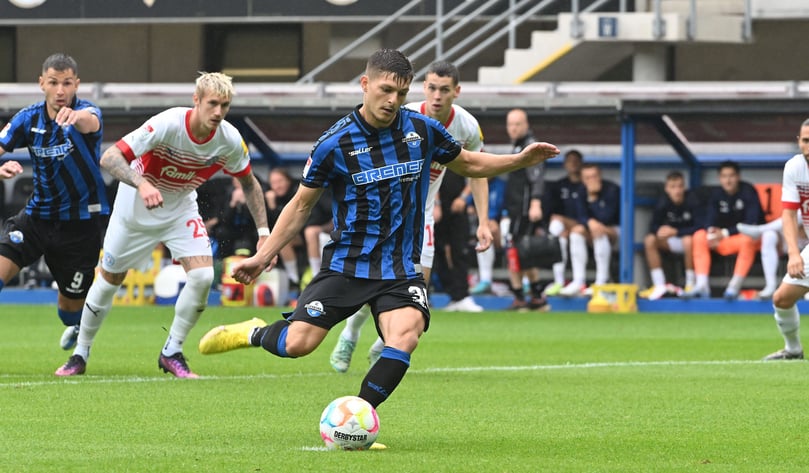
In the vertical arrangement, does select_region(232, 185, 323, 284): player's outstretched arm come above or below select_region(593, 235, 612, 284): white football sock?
above

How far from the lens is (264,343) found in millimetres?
8133

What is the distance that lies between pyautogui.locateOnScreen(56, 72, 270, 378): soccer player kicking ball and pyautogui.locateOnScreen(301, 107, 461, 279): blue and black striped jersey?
2.62 m

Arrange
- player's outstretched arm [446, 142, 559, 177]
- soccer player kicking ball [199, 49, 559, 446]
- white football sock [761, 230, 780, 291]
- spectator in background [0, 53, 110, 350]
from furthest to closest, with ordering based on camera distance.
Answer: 1. white football sock [761, 230, 780, 291]
2. spectator in background [0, 53, 110, 350]
3. player's outstretched arm [446, 142, 559, 177]
4. soccer player kicking ball [199, 49, 559, 446]

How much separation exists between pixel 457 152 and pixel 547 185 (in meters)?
13.9

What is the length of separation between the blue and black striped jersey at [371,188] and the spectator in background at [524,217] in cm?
1195

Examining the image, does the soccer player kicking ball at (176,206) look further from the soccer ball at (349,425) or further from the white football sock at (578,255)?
the white football sock at (578,255)

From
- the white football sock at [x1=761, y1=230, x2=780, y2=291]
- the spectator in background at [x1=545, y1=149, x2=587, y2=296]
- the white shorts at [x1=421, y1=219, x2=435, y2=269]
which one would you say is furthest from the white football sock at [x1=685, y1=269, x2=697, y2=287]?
the white shorts at [x1=421, y1=219, x2=435, y2=269]

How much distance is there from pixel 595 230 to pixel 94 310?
11186mm

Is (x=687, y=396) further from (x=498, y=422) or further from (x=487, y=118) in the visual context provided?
(x=487, y=118)

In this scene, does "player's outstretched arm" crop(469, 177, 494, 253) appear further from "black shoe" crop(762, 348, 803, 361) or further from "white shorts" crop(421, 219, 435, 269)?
"black shoe" crop(762, 348, 803, 361)

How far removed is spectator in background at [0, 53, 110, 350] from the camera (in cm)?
1106

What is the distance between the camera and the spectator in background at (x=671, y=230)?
2117 centimetres

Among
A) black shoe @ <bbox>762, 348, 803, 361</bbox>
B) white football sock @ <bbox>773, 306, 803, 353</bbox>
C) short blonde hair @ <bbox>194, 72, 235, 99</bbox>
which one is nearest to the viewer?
short blonde hair @ <bbox>194, 72, 235, 99</bbox>

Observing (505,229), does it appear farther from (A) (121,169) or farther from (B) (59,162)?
(A) (121,169)
